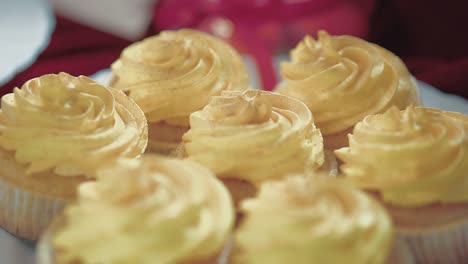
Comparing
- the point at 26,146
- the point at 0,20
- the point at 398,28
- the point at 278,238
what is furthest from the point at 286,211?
the point at 398,28

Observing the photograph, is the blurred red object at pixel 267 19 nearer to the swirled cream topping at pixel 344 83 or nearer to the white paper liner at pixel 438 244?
the swirled cream topping at pixel 344 83

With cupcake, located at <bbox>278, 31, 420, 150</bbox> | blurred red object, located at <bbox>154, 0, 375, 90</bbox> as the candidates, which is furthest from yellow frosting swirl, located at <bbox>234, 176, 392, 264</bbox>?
blurred red object, located at <bbox>154, 0, 375, 90</bbox>

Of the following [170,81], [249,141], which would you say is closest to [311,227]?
[249,141]

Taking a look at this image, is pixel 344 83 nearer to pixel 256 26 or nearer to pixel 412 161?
pixel 412 161

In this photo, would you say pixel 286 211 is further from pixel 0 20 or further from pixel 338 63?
pixel 0 20

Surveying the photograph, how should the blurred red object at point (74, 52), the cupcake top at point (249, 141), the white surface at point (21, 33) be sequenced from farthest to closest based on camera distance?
the blurred red object at point (74, 52)
the white surface at point (21, 33)
the cupcake top at point (249, 141)

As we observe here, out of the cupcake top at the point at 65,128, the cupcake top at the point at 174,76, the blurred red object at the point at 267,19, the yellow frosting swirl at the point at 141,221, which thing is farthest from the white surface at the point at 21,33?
the yellow frosting swirl at the point at 141,221

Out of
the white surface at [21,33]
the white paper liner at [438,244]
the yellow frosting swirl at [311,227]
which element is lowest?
the white surface at [21,33]
